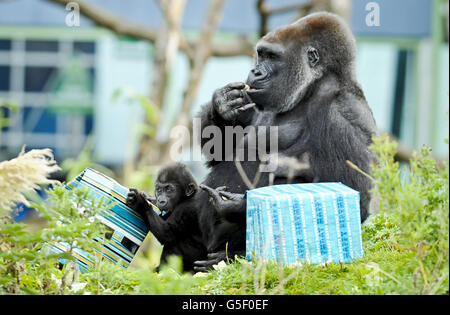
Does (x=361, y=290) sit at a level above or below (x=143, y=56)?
below

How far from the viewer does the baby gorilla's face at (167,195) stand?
4.57 metres

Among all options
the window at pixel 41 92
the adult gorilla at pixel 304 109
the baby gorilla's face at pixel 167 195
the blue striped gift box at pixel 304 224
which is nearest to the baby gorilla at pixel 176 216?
the baby gorilla's face at pixel 167 195

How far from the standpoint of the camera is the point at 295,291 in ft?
10.5

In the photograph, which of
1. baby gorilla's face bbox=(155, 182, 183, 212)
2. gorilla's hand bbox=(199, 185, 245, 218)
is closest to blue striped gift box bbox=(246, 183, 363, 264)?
gorilla's hand bbox=(199, 185, 245, 218)

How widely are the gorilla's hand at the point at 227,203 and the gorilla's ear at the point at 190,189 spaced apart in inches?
27.7

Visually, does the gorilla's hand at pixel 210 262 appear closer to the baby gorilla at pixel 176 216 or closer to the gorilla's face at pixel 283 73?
the baby gorilla at pixel 176 216

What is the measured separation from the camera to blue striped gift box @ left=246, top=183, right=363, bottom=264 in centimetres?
337

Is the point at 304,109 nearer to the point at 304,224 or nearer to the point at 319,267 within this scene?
the point at 304,224

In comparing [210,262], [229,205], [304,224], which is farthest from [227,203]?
[304,224]

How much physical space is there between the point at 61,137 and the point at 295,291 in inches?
636

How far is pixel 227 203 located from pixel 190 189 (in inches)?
31.7
